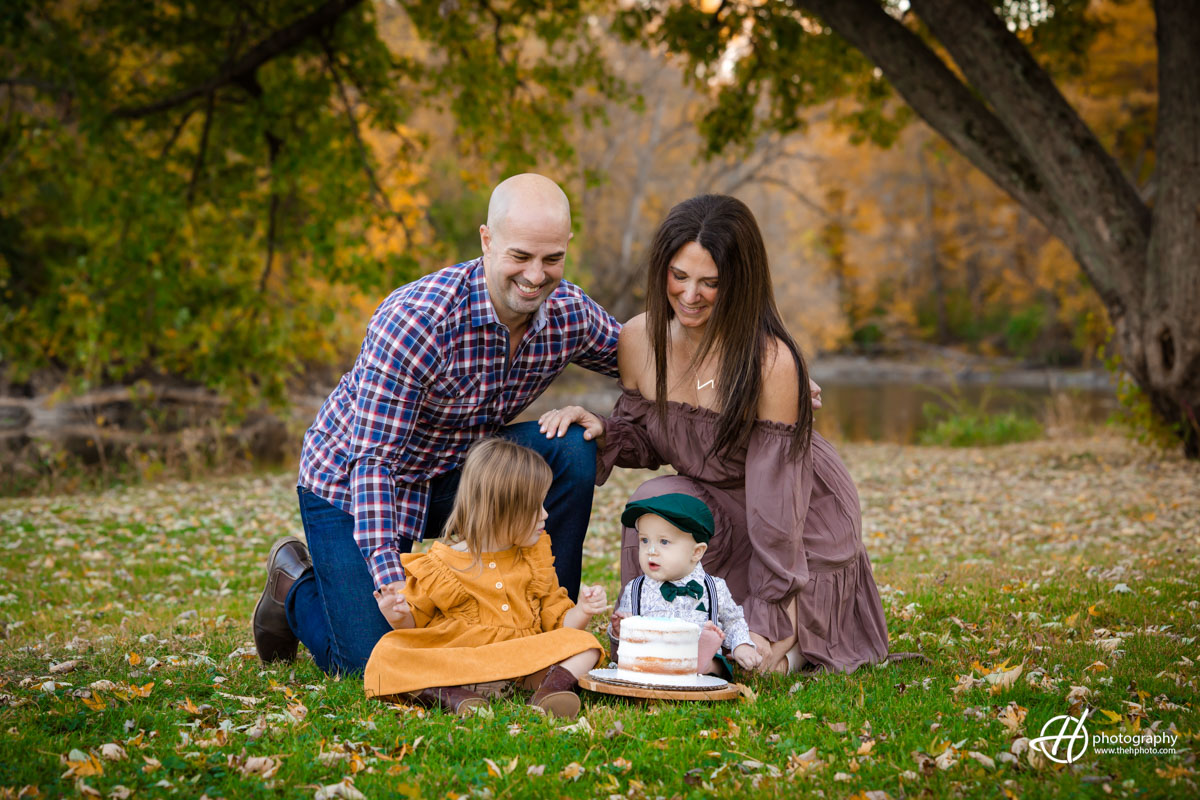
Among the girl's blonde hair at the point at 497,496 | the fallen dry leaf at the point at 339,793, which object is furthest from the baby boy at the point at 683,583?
the fallen dry leaf at the point at 339,793

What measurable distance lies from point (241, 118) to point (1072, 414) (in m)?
13.3

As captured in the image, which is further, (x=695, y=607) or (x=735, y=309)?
(x=735, y=309)

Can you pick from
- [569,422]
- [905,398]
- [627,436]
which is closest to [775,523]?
[627,436]

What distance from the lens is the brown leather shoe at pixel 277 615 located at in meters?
4.81

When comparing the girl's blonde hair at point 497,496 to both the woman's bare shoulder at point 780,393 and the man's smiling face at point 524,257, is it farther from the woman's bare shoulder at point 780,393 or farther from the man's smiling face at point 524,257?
the woman's bare shoulder at point 780,393

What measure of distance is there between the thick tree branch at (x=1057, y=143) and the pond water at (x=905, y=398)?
4799 mm

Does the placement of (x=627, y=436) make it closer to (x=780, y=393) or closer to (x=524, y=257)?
(x=780, y=393)

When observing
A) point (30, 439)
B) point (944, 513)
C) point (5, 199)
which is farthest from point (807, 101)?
point (30, 439)

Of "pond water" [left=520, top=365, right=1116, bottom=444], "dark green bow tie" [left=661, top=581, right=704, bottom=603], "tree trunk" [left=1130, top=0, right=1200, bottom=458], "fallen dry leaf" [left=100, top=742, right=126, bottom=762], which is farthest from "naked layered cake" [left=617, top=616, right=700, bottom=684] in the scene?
"pond water" [left=520, top=365, right=1116, bottom=444]

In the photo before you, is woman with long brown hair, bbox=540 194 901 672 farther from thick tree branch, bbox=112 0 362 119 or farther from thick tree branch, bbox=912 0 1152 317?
thick tree branch, bbox=112 0 362 119

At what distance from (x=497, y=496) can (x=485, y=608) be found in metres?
0.49

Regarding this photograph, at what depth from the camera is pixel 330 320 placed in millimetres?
13203

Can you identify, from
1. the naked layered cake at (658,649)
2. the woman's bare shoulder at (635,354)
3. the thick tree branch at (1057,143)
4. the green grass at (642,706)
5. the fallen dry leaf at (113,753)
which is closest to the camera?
the green grass at (642,706)

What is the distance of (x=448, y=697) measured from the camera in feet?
13.1
